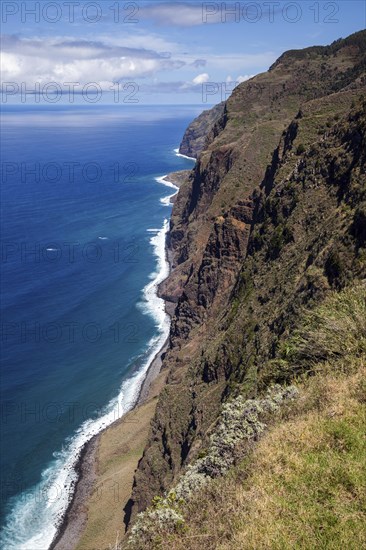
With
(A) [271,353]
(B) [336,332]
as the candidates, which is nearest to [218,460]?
(B) [336,332]

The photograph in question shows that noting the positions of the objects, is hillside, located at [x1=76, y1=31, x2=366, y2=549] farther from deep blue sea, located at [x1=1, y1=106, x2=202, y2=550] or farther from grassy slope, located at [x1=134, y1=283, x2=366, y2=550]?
deep blue sea, located at [x1=1, y1=106, x2=202, y2=550]

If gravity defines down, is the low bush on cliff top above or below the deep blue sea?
above

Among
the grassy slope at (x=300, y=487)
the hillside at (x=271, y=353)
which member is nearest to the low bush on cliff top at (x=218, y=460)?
the hillside at (x=271, y=353)

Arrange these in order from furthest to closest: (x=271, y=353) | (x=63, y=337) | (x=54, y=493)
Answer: (x=63, y=337), (x=54, y=493), (x=271, y=353)

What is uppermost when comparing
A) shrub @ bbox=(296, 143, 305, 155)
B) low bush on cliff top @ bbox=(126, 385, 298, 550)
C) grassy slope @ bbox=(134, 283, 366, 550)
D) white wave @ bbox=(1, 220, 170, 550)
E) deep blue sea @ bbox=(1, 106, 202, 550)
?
shrub @ bbox=(296, 143, 305, 155)

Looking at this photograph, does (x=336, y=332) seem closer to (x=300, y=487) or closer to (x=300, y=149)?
(x=300, y=487)

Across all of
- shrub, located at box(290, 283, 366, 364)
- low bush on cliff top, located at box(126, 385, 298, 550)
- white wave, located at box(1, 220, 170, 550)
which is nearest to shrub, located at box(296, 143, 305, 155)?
shrub, located at box(290, 283, 366, 364)

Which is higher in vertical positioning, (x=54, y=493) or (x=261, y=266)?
(x=261, y=266)

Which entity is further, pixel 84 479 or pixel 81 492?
pixel 84 479
